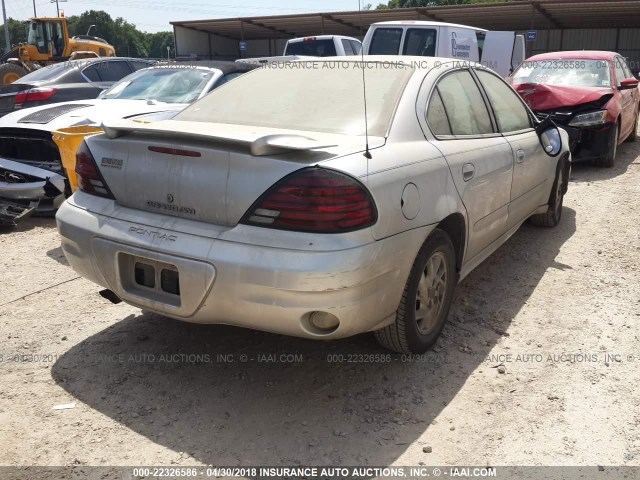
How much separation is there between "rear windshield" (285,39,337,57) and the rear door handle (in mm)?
12341

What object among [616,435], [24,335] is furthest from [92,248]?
[616,435]

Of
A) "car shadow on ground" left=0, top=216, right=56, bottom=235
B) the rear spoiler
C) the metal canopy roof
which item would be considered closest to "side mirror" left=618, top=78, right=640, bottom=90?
the rear spoiler

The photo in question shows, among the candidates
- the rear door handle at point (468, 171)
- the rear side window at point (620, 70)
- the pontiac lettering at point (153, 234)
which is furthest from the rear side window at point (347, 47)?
the pontiac lettering at point (153, 234)

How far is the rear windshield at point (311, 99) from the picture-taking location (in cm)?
322

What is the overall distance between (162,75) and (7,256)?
3.24 meters

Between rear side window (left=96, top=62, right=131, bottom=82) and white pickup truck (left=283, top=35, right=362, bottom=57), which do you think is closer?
rear side window (left=96, top=62, right=131, bottom=82)

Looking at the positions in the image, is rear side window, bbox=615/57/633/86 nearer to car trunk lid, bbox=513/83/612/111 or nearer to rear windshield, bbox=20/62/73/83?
car trunk lid, bbox=513/83/612/111

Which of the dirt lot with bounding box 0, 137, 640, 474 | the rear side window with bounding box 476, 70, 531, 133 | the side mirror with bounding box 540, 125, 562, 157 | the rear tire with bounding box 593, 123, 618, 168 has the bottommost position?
the dirt lot with bounding box 0, 137, 640, 474

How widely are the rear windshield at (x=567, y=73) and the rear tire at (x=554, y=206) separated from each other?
3804mm

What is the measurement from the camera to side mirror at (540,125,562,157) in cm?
479

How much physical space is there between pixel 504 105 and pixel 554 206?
1553 mm

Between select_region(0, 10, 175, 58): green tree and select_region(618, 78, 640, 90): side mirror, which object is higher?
select_region(0, 10, 175, 58): green tree

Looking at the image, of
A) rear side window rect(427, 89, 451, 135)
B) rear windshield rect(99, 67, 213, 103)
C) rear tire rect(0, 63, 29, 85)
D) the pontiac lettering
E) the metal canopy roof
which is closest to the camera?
the pontiac lettering

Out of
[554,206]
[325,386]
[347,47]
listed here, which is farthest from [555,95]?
[347,47]
